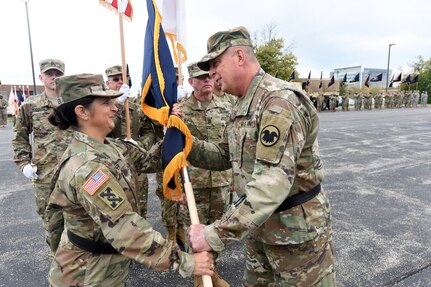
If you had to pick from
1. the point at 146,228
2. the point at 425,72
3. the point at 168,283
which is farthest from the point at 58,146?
the point at 425,72

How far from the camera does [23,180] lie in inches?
282

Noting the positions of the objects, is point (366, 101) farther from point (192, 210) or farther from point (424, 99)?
point (192, 210)

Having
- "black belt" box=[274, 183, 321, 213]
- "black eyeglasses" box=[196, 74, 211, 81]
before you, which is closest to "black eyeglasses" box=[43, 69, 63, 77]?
"black eyeglasses" box=[196, 74, 211, 81]

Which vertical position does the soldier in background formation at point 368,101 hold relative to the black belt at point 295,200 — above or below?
Result: below

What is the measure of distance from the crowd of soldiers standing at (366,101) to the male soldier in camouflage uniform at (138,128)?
93.3ft

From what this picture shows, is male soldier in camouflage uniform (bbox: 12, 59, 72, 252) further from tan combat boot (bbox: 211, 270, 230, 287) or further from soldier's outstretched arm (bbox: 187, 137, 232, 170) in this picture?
tan combat boot (bbox: 211, 270, 230, 287)

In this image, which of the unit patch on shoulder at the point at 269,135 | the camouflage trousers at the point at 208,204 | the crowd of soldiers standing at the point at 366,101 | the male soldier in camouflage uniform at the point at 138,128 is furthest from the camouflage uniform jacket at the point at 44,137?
the crowd of soldiers standing at the point at 366,101

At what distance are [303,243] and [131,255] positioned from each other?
1063mm

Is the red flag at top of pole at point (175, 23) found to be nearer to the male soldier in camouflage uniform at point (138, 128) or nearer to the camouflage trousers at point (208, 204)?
the male soldier in camouflage uniform at point (138, 128)

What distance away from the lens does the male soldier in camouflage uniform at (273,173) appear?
5.81 ft

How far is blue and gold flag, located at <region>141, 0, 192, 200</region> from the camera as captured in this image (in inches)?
98.2

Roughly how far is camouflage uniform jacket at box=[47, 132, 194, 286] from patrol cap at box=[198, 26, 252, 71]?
882 mm

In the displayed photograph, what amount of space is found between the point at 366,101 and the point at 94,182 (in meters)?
37.3

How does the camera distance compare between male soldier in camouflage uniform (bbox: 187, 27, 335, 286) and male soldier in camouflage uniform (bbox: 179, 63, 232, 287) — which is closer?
male soldier in camouflage uniform (bbox: 187, 27, 335, 286)
